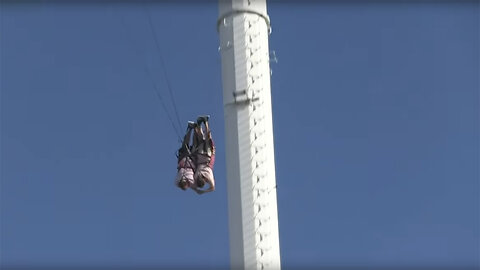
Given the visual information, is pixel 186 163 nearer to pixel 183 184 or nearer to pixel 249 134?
pixel 183 184

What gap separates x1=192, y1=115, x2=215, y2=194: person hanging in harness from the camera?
90.1 ft

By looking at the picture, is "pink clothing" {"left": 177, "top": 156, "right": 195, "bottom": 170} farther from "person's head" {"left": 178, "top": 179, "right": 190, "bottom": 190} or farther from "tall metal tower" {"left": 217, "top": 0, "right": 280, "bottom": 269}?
"tall metal tower" {"left": 217, "top": 0, "right": 280, "bottom": 269}

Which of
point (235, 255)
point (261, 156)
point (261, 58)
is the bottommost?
point (235, 255)

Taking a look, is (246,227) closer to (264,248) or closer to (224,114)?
(264,248)

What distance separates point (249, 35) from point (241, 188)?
342 centimetres

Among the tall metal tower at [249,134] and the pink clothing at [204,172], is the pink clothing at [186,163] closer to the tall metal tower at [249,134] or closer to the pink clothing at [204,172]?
the pink clothing at [204,172]

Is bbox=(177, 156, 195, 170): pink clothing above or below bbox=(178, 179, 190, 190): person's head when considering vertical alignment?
above

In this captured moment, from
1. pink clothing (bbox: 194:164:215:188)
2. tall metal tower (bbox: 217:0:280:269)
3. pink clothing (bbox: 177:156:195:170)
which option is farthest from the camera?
pink clothing (bbox: 177:156:195:170)

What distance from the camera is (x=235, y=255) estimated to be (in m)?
26.6

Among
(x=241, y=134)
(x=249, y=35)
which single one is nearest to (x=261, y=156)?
(x=241, y=134)

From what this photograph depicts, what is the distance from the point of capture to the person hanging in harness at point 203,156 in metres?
27.5

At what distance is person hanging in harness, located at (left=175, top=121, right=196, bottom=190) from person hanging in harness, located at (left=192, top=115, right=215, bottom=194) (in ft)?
0.28

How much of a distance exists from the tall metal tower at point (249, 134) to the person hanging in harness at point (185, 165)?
31.5 inches

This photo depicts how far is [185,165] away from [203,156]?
1.42 ft
